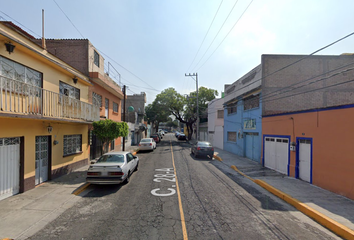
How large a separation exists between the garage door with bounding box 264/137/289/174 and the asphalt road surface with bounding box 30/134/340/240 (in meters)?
3.59

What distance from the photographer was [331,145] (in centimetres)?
745

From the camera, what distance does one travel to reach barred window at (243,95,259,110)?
575 inches

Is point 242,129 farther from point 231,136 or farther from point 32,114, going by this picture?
point 32,114

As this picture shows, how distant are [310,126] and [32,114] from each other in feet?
38.1

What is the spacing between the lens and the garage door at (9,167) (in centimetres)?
632

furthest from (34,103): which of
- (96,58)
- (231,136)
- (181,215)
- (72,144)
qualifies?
(231,136)

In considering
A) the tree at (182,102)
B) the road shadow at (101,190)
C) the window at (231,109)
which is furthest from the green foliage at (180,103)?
the road shadow at (101,190)

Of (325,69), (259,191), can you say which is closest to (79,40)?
(259,191)

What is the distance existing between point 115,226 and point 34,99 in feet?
18.3

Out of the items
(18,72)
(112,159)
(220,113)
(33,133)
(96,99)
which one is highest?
(18,72)

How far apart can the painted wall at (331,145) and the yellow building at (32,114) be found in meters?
11.3

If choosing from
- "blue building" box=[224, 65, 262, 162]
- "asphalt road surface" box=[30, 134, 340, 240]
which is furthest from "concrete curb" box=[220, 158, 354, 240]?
"blue building" box=[224, 65, 262, 162]

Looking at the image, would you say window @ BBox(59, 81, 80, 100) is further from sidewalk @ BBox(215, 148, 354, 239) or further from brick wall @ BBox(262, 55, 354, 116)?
brick wall @ BBox(262, 55, 354, 116)

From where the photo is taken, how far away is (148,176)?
31.7ft
